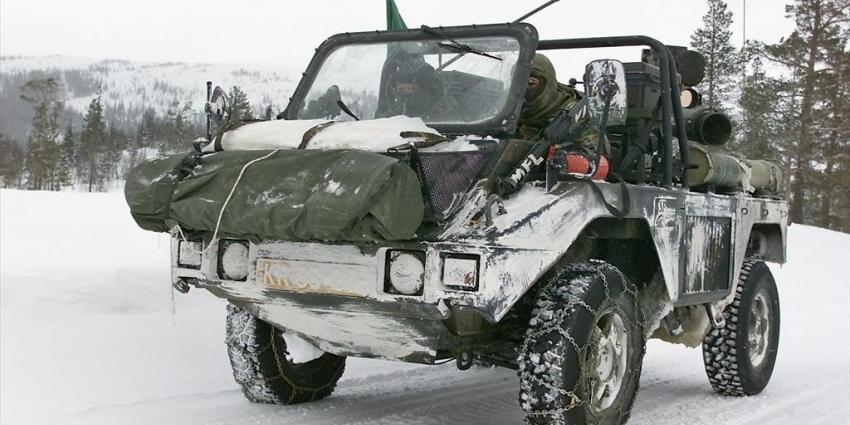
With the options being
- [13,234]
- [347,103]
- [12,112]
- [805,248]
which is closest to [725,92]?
[805,248]

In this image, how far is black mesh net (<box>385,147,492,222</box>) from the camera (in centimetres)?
392

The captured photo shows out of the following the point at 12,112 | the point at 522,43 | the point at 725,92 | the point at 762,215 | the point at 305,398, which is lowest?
the point at 305,398

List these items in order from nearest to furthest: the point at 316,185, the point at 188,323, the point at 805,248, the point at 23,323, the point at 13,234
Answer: the point at 316,185 → the point at 23,323 → the point at 188,323 → the point at 13,234 → the point at 805,248

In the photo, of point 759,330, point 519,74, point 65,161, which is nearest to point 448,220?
point 519,74

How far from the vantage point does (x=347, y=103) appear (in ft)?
17.5

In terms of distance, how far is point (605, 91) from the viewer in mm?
4027

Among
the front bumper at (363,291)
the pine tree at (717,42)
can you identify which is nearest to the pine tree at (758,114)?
the pine tree at (717,42)

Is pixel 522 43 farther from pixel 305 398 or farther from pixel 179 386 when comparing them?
pixel 179 386

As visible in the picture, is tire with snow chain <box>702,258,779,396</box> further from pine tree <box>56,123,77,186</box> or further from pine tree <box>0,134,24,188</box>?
pine tree <box>56,123,77,186</box>

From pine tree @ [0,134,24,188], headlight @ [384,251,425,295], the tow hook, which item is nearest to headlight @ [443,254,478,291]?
headlight @ [384,251,425,295]

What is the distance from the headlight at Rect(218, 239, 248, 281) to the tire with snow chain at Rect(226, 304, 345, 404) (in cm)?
89

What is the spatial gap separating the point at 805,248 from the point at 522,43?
760 inches

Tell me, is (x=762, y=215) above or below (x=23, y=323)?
above

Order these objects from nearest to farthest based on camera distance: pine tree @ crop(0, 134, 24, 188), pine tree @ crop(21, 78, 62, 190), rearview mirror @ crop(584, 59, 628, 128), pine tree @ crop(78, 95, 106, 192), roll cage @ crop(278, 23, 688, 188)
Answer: rearview mirror @ crop(584, 59, 628, 128), roll cage @ crop(278, 23, 688, 188), pine tree @ crop(21, 78, 62, 190), pine tree @ crop(0, 134, 24, 188), pine tree @ crop(78, 95, 106, 192)
